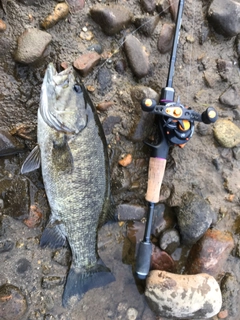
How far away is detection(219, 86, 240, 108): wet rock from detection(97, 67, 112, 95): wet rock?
1325 millimetres

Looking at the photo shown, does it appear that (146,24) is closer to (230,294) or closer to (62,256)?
(62,256)

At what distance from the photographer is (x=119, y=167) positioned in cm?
377

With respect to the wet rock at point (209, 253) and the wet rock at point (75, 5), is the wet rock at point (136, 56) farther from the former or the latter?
the wet rock at point (209, 253)

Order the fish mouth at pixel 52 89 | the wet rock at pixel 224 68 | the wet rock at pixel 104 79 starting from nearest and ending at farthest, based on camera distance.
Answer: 1. the fish mouth at pixel 52 89
2. the wet rock at pixel 104 79
3. the wet rock at pixel 224 68

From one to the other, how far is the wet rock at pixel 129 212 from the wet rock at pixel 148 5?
2.14 metres

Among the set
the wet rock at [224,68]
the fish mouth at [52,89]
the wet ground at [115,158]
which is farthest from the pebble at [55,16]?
the wet rock at [224,68]

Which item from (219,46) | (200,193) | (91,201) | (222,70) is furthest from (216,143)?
(91,201)

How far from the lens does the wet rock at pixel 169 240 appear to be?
3.76m

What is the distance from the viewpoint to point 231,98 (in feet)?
13.2

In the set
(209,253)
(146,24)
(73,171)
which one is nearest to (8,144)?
(73,171)

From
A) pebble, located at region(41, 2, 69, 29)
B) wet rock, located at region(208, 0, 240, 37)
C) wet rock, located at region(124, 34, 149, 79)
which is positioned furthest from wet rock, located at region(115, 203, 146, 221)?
wet rock, located at region(208, 0, 240, 37)

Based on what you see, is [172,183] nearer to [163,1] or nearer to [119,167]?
[119,167]

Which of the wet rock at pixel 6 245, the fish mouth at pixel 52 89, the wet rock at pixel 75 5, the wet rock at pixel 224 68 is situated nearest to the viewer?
the fish mouth at pixel 52 89

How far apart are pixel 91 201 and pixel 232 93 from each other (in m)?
2.09
